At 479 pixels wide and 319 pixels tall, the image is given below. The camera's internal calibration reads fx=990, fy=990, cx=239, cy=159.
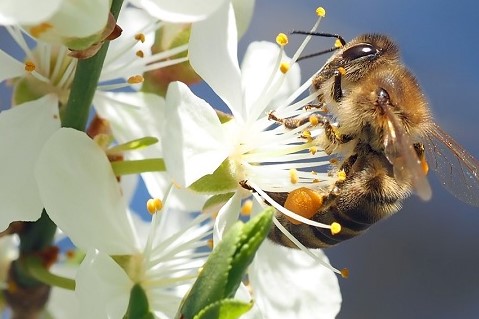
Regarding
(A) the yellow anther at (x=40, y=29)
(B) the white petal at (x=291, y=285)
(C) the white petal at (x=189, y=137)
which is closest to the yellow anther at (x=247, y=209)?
(B) the white petal at (x=291, y=285)

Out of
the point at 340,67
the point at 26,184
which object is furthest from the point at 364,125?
the point at 26,184

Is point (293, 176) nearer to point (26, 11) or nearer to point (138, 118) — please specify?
point (138, 118)

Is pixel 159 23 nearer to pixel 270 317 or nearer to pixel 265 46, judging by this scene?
pixel 265 46

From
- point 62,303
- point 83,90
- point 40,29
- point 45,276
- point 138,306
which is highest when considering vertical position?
point 40,29

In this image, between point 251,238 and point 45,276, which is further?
point 45,276

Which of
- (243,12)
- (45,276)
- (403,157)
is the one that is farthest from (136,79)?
(403,157)

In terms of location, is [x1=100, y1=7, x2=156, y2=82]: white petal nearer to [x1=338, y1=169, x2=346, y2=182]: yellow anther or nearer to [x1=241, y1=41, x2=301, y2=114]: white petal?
[x1=241, y1=41, x2=301, y2=114]: white petal
